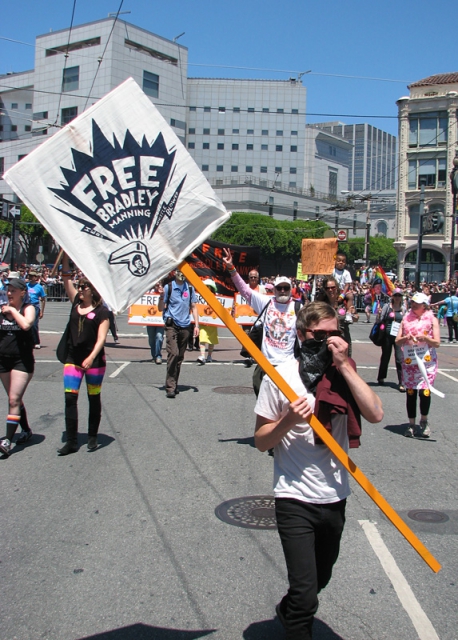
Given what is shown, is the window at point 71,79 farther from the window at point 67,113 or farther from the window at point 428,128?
the window at point 428,128

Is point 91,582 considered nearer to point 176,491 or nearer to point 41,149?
point 176,491

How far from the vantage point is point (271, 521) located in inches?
198

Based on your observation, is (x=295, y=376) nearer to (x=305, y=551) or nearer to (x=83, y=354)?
(x=305, y=551)

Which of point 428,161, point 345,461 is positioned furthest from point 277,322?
point 428,161

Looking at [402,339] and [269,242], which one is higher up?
[269,242]

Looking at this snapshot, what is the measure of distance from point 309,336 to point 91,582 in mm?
2147

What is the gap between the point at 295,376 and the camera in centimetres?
317

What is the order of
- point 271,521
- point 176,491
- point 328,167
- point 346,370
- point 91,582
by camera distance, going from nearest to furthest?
point 346,370 < point 91,582 < point 271,521 < point 176,491 < point 328,167

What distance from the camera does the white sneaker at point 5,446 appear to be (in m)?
6.59

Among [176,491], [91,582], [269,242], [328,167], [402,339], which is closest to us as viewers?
[91,582]

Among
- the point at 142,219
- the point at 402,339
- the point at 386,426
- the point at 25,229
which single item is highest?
the point at 25,229

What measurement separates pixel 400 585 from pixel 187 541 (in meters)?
1.48

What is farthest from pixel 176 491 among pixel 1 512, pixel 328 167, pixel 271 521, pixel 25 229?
pixel 328 167

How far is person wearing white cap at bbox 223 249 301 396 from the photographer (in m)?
6.79
